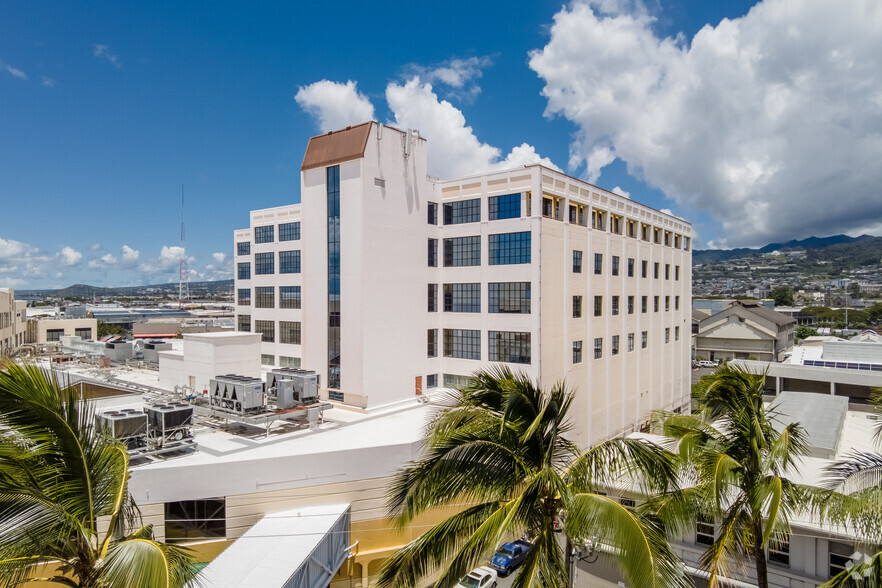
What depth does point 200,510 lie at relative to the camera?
18672 millimetres

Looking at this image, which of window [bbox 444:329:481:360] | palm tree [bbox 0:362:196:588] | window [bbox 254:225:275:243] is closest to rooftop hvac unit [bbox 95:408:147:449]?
palm tree [bbox 0:362:196:588]

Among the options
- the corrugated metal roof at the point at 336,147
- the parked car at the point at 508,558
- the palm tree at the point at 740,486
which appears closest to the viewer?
the palm tree at the point at 740,486

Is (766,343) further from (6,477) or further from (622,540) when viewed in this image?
(6,477)

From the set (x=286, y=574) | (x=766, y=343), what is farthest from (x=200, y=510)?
(x=766, y=343)

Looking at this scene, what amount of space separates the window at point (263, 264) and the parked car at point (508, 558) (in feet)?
83.6

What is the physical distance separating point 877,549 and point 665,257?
3730 centimetres

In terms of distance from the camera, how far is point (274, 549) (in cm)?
1628

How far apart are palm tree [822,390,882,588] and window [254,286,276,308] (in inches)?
1378

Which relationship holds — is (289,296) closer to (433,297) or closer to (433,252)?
(433,297)

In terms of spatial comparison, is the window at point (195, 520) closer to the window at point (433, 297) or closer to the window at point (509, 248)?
the window at point (433, 297)

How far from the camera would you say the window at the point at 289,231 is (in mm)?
37853

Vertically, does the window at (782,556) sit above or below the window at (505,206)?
below

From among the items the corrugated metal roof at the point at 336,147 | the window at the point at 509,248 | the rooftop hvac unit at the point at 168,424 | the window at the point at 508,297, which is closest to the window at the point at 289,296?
the corrugated metal roof at the point at 336,147

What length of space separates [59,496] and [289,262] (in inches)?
1238
